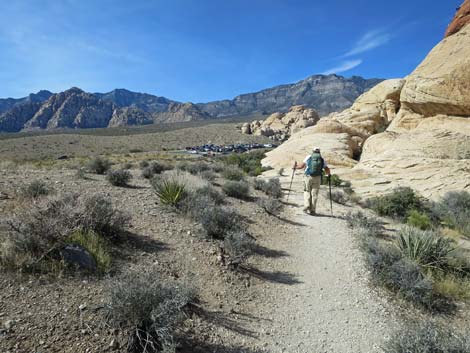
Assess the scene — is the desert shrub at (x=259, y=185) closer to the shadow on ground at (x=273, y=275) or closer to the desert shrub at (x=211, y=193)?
the desert shrub at (x=211, y=193)

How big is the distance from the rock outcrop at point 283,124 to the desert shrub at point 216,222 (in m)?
77.4

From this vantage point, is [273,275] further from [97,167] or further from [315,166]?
[97,167]

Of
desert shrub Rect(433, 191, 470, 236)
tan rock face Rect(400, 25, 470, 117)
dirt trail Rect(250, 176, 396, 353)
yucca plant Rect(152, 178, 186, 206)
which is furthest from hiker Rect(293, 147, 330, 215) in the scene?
tan rock face Rect(400, 25, 470, 117)

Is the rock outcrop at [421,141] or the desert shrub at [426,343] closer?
the desert shrub at [426,343]

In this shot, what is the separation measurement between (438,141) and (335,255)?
488 inches

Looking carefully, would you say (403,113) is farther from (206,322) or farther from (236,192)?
(206,322)

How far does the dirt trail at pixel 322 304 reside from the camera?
3738 millimetres

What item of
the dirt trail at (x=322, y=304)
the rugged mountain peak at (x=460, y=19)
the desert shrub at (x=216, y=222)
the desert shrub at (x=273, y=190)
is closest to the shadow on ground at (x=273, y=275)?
the dirt trail at (x=322, y=304)

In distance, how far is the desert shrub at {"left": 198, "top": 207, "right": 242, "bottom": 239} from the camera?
6211mm

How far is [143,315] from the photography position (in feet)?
10.2

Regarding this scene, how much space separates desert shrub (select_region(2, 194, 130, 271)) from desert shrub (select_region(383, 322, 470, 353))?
179 inches

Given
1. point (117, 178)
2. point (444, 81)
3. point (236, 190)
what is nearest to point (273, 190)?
point (236, 190)

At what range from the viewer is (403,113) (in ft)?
63.4

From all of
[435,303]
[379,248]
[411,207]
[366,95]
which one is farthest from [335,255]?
[366,95]
